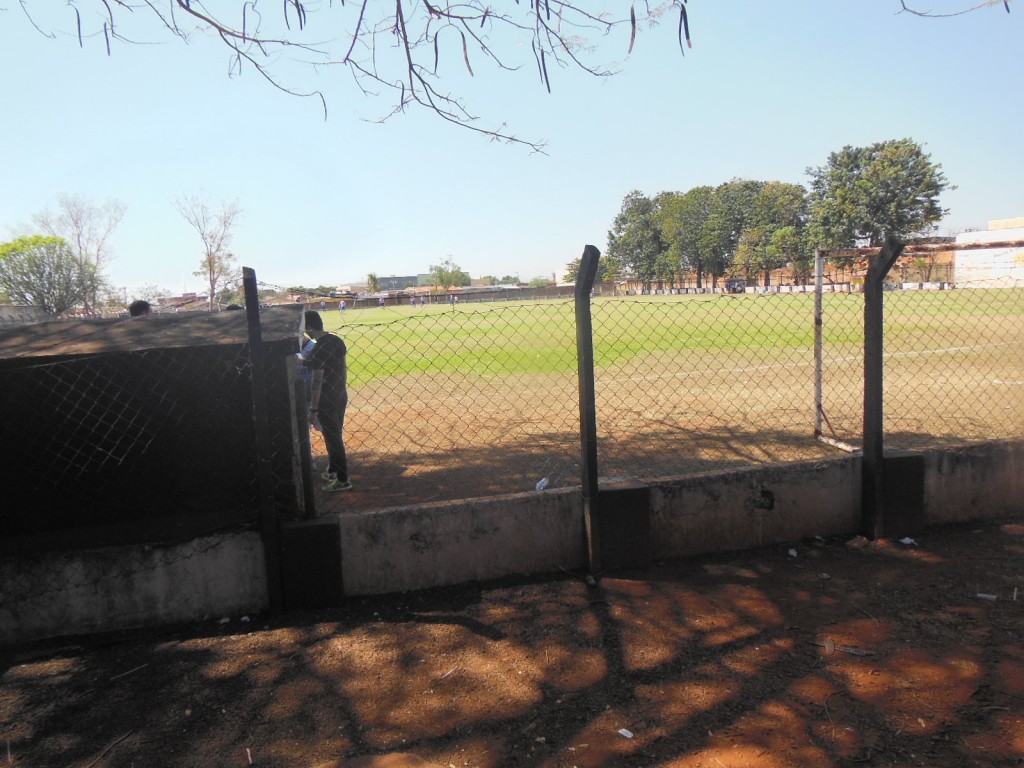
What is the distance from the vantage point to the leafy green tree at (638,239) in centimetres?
10044

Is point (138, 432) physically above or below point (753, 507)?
above

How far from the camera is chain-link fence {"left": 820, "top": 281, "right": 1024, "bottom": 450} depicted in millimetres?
7137

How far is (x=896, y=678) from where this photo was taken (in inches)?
114

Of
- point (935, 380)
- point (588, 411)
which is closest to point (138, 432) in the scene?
point (588, 411)

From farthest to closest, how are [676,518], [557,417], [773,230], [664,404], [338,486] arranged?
[773,230] < [664,404] < [557,417] < [338,486] < [676,518]

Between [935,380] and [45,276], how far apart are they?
45066 millimetres

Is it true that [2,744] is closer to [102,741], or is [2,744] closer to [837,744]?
[102,741]

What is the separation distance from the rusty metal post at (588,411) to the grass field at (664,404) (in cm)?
155

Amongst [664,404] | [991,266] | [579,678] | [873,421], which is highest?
[991,266]

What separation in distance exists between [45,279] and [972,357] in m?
45.2

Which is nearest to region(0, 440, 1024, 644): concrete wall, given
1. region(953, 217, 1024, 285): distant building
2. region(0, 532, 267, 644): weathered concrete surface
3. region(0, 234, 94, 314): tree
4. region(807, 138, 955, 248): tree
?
region(0, 532, 267, 644): weathered concrete surface

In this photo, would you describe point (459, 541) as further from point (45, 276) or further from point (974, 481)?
point (45, 276)

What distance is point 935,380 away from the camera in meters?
10.3

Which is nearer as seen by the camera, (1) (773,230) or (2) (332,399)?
(2) (332,399)
